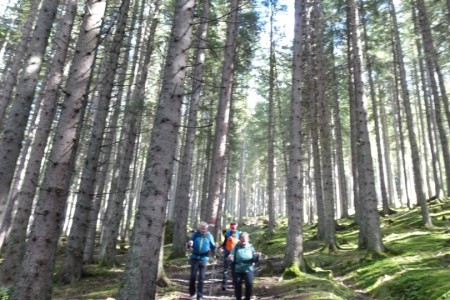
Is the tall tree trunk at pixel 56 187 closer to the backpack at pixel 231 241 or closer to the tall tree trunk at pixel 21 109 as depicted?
the tall tree trunk at pixel 21 109

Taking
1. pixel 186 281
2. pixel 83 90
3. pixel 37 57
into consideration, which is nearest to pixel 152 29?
pixel 37 57

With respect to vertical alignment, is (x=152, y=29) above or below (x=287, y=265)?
above

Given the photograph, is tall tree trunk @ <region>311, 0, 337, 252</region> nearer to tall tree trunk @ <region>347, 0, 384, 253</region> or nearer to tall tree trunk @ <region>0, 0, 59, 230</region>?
tall tree trunk @ <region>347, 0, 384, 253</region>

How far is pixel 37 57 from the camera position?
8.93 meters

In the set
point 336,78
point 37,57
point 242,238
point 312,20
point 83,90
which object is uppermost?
point 312,20

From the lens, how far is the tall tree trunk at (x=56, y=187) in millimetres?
5504

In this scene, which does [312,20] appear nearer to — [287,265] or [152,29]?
[152,29]

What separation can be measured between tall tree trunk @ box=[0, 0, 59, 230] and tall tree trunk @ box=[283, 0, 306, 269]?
7.31m

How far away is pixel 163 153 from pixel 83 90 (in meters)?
2.16

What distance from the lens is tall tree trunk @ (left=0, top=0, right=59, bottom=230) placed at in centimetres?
811

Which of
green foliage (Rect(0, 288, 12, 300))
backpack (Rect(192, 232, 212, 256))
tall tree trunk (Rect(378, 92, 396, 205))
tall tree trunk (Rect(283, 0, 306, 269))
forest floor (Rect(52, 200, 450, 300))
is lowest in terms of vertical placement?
green foliage (Rect(0, 288, 12, 300))

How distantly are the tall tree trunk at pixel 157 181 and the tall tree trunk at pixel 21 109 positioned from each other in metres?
4.56

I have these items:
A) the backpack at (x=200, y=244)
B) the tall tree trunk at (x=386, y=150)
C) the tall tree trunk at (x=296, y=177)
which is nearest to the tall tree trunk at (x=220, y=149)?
the tall tree trunk at (x=296, y=177)

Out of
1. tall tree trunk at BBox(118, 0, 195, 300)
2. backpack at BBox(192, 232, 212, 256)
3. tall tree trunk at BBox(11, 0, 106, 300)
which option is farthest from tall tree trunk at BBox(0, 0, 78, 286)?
backpack at BBox(192, 232, 212, 256)
